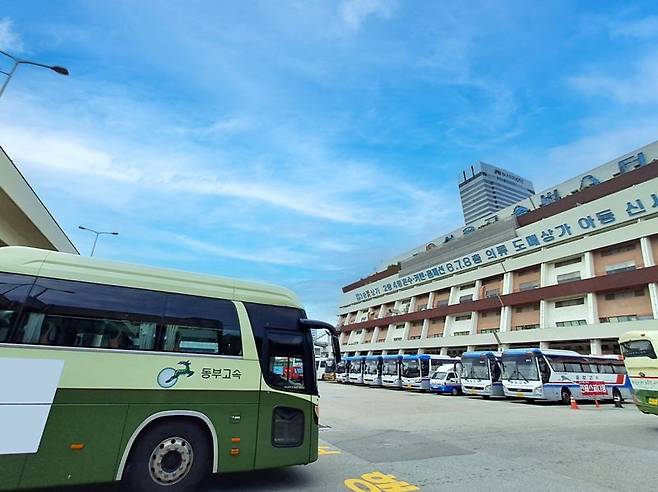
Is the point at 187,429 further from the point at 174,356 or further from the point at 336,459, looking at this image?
the point at 336,459

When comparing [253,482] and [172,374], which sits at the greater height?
[172,374]

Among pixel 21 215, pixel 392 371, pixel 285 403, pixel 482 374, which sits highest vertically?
pixel 21 215

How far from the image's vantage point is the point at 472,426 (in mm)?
11695

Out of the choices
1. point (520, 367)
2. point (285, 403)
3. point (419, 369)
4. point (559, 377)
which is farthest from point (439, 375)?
point (285, 403)

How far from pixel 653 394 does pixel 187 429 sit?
40.7 feet

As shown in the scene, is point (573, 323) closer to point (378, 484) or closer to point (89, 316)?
point (378, 484)

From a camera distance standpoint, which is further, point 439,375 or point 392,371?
point 392,371

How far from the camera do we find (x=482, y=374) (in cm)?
2477

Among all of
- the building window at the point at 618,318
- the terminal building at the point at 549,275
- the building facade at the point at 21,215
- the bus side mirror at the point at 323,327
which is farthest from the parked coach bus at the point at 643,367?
the building window at the point at 618,318

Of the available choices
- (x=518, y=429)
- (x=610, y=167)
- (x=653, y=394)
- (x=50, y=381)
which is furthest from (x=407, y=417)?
(x=610, y=167)

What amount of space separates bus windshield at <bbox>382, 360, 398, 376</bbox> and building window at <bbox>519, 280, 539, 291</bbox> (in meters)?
17.9

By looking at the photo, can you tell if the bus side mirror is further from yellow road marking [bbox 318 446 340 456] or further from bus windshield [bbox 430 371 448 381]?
bus windshield [bbox 430 371 448 381]

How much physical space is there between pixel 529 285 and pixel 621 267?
8977 mm

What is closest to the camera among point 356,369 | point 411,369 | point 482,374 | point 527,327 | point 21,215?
point 21,215
